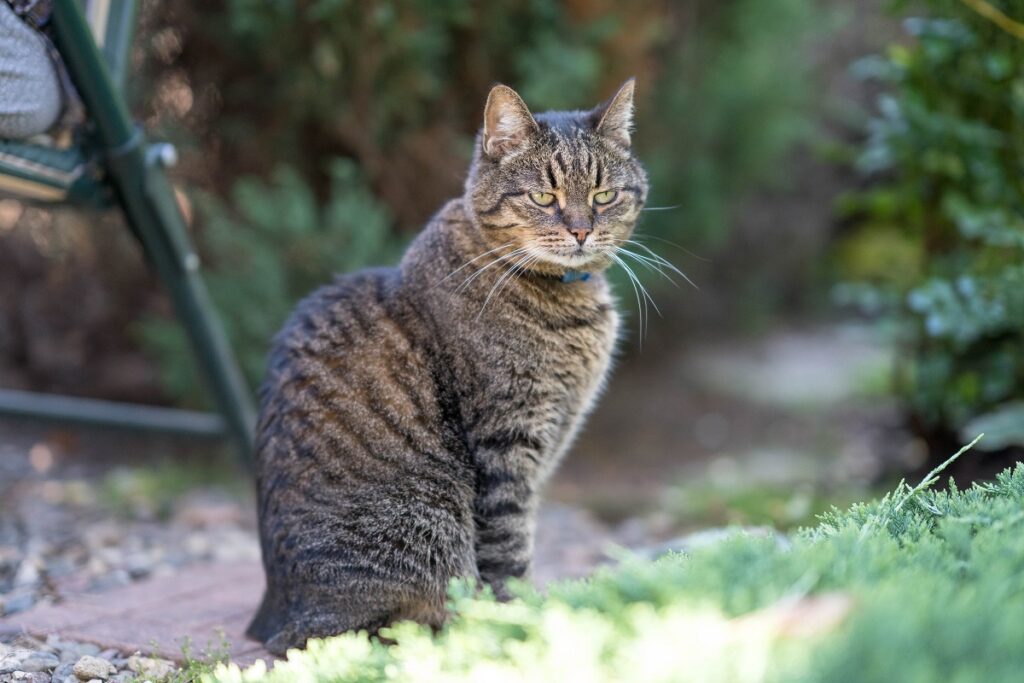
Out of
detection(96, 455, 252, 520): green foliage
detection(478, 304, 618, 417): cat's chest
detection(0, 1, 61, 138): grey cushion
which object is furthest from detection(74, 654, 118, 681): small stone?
detection(96, 455, 252, 520): green foliage

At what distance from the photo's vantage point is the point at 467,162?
468cm

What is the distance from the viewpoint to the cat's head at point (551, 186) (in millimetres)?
2521

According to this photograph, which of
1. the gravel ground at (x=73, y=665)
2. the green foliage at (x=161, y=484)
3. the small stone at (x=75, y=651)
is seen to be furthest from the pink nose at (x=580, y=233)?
the green foliage at (x=161, y=484)

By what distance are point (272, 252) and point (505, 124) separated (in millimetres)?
1987

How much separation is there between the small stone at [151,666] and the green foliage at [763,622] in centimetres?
62

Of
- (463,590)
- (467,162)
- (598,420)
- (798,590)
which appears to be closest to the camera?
(798,590)

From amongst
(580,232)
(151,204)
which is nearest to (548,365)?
(580,232)

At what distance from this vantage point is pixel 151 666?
2141 millimetres

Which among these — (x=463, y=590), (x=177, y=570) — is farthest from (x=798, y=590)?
(x=177, y=570)

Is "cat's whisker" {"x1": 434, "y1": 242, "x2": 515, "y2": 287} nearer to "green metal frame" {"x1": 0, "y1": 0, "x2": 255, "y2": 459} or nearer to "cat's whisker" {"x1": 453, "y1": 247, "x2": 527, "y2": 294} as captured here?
"cat's whisker" {"x1": 453, "y1": 247, "x2": 527, "y2": 294}

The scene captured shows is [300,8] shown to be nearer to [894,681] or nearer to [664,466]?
[664,466]

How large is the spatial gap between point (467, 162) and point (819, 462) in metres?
2.53

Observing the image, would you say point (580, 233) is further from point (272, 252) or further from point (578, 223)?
point (272, 252)

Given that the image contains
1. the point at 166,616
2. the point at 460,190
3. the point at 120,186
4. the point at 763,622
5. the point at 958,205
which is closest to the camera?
the point at 763,622
